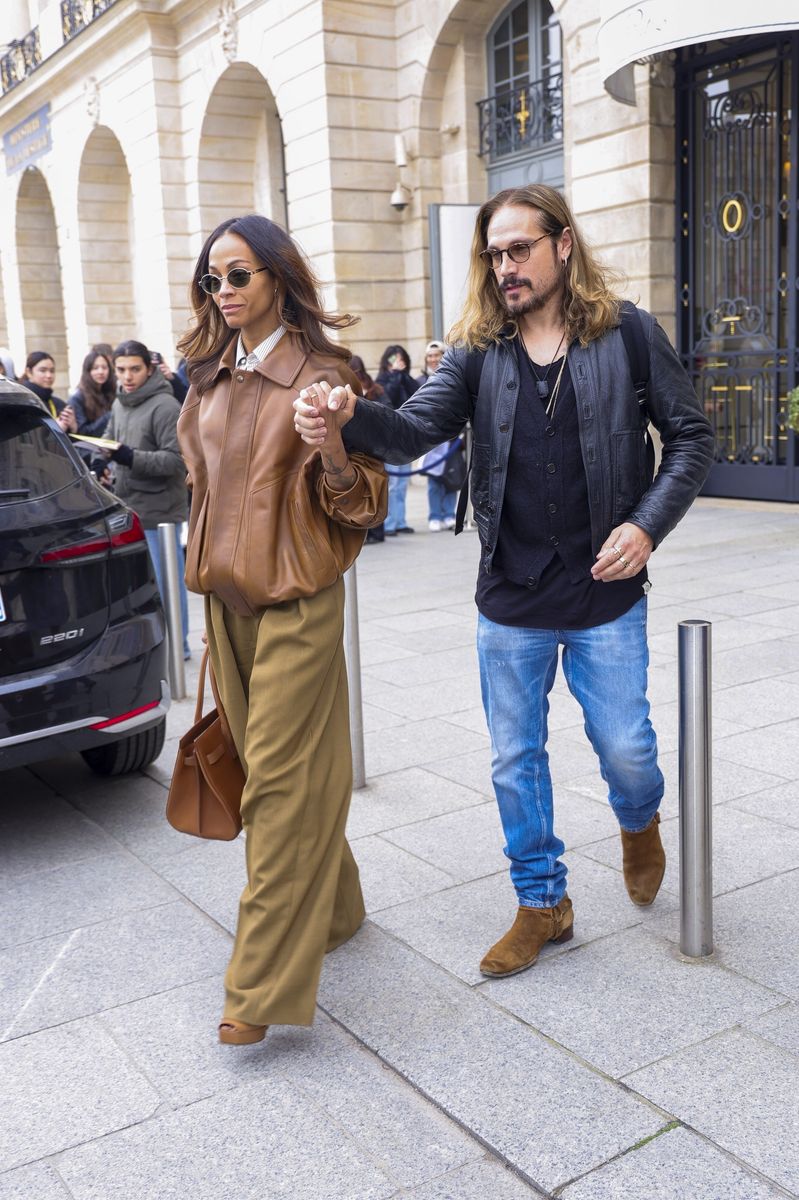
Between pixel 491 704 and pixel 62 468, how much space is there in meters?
2.00

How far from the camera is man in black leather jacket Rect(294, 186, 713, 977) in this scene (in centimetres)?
298

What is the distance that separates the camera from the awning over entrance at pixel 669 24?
9.48 metres

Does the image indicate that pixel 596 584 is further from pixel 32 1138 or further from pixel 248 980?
pixel 32 1138

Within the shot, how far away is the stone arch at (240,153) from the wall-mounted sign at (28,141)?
6.68m

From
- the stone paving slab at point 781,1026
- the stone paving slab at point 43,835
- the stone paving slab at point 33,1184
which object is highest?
the stone paving slab at point 781,1026

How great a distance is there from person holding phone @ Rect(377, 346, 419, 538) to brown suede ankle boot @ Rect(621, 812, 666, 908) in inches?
336

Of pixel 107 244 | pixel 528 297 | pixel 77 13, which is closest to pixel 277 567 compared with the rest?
pixel 528 297

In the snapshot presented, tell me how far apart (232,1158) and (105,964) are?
104cm

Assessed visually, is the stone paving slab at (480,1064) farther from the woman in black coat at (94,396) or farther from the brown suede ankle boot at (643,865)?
the woman in black coat at (94,396)

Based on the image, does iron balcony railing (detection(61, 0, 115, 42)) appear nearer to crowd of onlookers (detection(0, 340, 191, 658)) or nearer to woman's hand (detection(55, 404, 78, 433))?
woman's hand (detection(55, 404, 78, 433))

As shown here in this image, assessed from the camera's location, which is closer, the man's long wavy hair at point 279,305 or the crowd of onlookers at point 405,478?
the man's long wavy hair at point 279,305

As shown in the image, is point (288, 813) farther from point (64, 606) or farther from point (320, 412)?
point (64, 606)

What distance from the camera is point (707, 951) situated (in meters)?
3.22

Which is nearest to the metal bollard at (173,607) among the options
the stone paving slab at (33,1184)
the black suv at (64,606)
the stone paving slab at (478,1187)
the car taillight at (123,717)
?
the black suv at (64,606)
